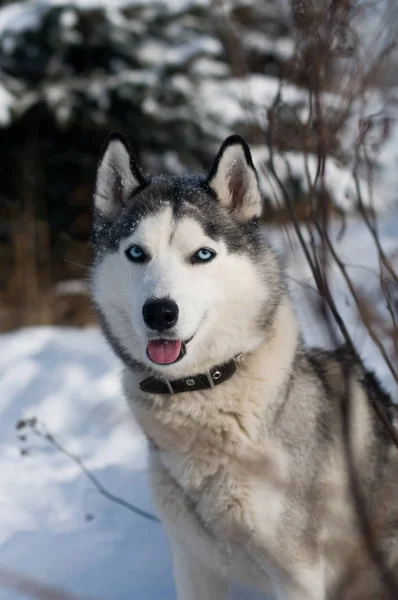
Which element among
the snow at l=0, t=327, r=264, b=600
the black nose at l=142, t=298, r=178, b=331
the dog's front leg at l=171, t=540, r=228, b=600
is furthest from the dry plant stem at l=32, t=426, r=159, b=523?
the black nose at l=142, t=298, r=178, b=331

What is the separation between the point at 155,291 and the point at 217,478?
2.10ft

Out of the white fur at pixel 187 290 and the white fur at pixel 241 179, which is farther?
the white fur at pixel 241 179

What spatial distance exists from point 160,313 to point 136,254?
313 mm

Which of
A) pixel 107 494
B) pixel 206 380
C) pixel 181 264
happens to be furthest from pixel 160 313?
pixel 107 494

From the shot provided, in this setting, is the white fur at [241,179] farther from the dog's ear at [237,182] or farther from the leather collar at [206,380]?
the leather collar at [206,380]

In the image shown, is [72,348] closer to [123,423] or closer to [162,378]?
[123,423]

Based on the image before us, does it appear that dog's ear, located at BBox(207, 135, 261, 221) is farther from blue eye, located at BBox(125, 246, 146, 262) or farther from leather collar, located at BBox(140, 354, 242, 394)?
leather collar, located at BBox(140, 354, 242, 394)

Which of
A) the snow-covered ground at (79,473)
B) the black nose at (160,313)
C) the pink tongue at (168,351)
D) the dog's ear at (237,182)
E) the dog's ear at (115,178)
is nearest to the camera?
the black nose at (160,313)

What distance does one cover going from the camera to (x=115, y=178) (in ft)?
8.66

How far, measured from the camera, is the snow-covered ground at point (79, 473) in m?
3.04

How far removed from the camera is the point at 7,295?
819 cm

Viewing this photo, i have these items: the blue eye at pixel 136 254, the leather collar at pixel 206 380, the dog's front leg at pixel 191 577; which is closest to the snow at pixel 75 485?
the dog's front leg at pixel 191 577

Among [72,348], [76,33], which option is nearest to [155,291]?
[72,348]

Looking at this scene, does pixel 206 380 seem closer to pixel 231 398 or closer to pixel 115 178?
pixel 231 398
